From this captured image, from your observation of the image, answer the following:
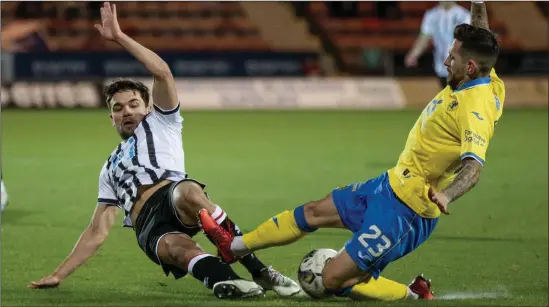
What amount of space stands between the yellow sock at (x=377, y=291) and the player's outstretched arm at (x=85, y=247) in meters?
1.54

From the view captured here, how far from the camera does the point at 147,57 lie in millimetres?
5863

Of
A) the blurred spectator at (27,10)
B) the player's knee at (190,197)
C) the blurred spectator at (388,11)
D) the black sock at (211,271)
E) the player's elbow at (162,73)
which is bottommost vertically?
the blurred spectator at (388,11)

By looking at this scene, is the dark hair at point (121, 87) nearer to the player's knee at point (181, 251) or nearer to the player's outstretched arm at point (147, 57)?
the player's outstretched arm at point (147, 57)

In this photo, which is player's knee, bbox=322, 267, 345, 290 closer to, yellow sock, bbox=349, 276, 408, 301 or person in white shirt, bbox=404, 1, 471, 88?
yellow sock, bbox=349, 276, 408, 301

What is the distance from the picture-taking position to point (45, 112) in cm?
2336

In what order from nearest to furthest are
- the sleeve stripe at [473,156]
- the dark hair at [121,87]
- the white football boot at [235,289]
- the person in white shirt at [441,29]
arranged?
the sleeve stripe at [473,156], the white football boot at [235,289], the dark hair at [121,87], the person in white shirt at [441,29]

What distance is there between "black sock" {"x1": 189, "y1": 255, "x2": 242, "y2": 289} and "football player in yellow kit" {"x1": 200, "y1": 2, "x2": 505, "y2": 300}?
13 centimetres

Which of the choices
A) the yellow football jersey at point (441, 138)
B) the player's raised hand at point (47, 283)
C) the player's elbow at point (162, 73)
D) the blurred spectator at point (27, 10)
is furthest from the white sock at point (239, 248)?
the blurred spectator at point (27, 10)

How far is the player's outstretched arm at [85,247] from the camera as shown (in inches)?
247

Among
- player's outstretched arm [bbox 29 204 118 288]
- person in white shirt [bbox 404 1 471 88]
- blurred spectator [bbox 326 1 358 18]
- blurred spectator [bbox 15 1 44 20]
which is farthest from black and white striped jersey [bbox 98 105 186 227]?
blurred spectator [bbox 326 1 358 18]

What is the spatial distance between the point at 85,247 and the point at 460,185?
231 centimetres

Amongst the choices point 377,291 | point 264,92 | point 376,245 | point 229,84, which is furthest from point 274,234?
point 229,84

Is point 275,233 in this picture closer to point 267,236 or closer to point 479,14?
point 267,236

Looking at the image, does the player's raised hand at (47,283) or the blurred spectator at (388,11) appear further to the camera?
the blurred spectator at (388,11)
